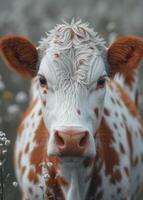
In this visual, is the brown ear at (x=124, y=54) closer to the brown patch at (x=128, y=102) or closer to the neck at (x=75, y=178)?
the neck at (x=75, y=178)

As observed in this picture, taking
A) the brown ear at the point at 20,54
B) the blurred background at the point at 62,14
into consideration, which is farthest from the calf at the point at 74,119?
the blurred background at the point at 62,14

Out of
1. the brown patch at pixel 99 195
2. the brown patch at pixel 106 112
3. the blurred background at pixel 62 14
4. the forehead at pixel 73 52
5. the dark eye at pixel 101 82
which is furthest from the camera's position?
the blurred background at pixel 62 14

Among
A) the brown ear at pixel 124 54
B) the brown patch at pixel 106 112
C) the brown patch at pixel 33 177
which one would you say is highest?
the brown ear at pixel 124 54

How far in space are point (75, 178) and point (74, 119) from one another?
0.70m

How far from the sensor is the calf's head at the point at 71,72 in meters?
8.65

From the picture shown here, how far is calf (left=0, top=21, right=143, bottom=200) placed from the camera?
880 cm

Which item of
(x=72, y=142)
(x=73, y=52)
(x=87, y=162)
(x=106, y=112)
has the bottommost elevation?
(x=87, y=162)

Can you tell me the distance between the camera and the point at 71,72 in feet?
29.3

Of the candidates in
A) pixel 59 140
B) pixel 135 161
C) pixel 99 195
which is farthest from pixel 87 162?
pixel 135 161

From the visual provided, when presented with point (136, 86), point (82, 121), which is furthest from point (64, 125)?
point (136, 86)

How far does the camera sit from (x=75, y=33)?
920 centimetres

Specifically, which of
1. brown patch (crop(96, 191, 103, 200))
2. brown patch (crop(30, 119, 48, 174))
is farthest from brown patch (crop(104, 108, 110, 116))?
brown patch (crop(96, 191, 103, 200))

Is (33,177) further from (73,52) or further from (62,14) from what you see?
(62,14)

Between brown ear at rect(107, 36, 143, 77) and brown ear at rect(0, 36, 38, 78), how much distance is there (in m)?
0.63
